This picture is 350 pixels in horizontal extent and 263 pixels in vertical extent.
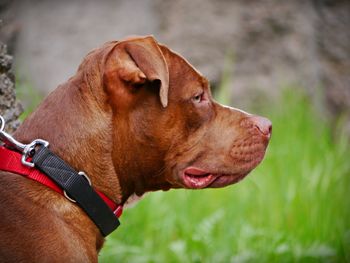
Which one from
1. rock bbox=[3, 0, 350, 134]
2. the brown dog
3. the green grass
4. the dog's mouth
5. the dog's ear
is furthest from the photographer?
rock bbox=[3, 0, 350, 134]

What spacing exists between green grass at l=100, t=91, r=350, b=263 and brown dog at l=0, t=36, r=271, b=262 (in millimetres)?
1673

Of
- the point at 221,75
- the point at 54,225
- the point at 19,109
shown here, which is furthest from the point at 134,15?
the point at 54,225

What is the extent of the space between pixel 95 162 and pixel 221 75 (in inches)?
171

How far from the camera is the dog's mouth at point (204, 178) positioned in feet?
12.5

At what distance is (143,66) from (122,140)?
387 mm

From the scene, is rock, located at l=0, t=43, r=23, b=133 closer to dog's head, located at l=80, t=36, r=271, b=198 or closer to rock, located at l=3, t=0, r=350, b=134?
dog's head, located at l=80, t=36, r=271, b=198

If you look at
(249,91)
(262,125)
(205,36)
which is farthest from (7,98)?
(249,91)

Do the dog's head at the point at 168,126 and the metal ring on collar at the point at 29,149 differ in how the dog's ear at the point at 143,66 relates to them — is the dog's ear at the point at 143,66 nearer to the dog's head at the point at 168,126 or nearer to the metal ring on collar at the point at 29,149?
the dog's head at the point at 168,126

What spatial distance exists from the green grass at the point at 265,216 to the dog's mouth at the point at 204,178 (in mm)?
1566

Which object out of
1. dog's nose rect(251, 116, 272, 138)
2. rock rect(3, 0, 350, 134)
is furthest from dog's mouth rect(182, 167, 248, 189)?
→ rock rect(3, 0, 350, 134)

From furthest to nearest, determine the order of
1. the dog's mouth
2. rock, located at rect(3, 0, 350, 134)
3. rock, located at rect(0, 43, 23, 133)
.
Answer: rock, located at rect(3, 0, 350, 134), rock, located at rect(0, 43, 23, 133), the dog's mouth

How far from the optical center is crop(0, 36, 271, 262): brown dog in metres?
3.27

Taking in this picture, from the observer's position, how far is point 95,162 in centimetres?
348

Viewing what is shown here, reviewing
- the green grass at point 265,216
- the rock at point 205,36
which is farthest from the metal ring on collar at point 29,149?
the rock at point 205,36
